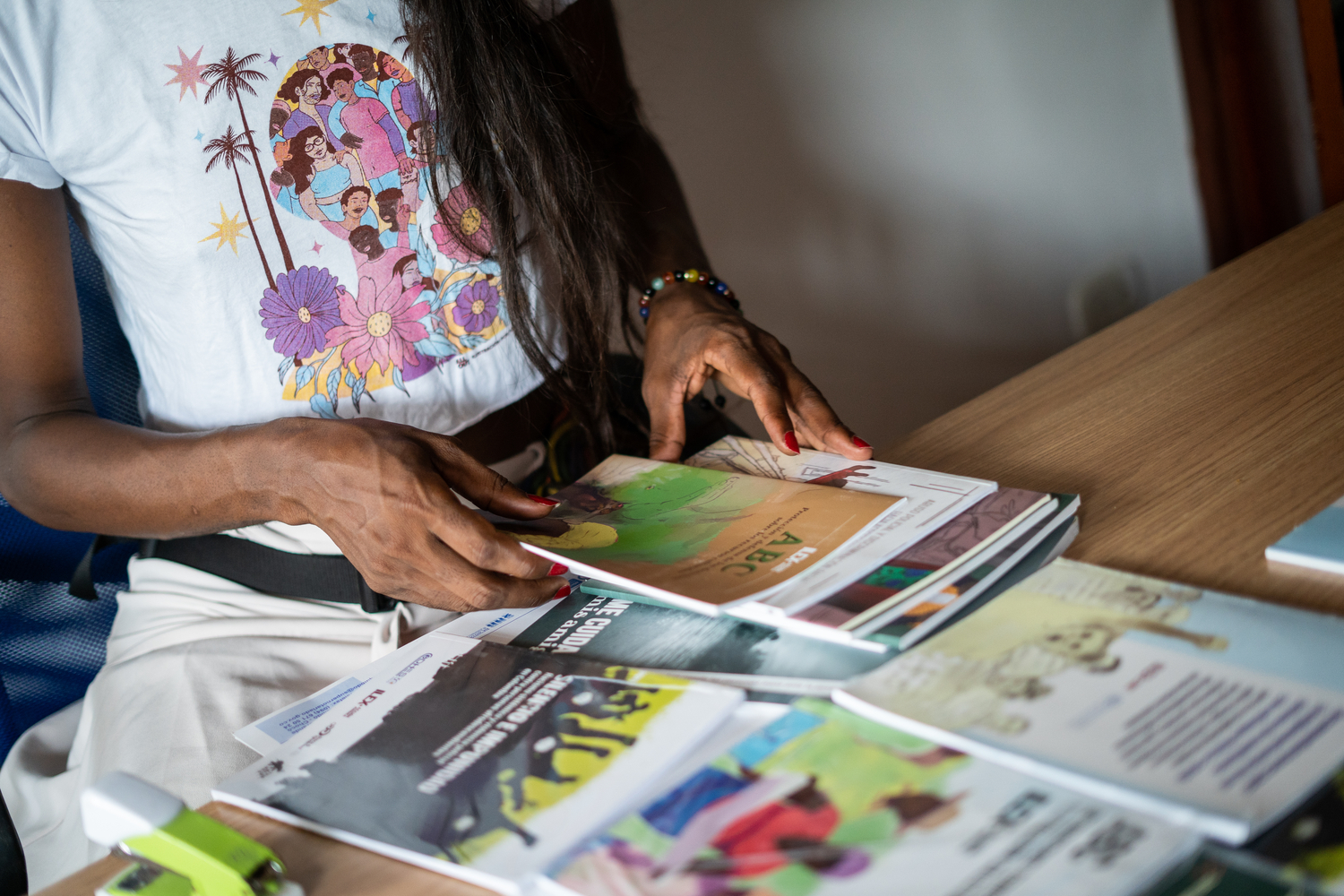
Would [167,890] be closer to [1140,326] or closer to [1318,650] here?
[1318,650]

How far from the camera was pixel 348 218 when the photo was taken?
3.00 ft

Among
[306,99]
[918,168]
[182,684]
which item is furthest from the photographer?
[918,168]

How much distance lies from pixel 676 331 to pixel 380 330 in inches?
11.3

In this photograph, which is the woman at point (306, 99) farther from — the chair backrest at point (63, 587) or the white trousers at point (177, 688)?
the white trousers at point (177, 688)

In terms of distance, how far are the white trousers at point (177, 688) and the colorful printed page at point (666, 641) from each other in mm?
201

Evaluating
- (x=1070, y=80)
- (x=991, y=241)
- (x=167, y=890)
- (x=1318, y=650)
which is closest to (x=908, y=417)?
(x=991, y=241)

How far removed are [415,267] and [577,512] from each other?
0.38 metres

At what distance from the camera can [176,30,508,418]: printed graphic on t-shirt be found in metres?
0.87

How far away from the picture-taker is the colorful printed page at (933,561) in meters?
0.52

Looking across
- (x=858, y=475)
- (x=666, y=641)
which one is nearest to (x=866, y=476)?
(x=858, y=475)

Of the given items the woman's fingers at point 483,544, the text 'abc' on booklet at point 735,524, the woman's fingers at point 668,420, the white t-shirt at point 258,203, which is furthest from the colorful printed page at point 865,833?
the white t-shirt at point 258,203

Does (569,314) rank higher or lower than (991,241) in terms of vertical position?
higher

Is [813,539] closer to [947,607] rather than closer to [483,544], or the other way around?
[947,607]

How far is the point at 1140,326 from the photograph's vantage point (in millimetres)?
990
